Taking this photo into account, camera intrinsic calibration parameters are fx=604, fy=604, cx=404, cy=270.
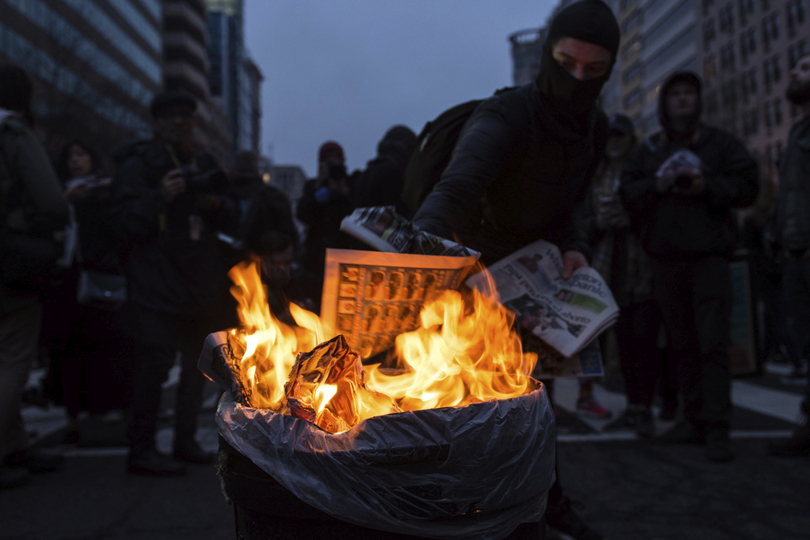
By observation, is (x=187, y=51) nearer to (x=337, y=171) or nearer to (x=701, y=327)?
(x=337, y=171)

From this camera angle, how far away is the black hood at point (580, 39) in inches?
76.4

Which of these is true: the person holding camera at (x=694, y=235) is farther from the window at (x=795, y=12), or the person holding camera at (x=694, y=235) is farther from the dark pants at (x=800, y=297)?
the window at (x=795, y=12)

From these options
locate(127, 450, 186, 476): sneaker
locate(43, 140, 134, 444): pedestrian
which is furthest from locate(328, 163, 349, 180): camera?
locate(127, 450, 186, 476): sneaker

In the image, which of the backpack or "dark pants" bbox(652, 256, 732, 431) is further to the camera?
"dark pants" bbox(652, 256, 732, 431)

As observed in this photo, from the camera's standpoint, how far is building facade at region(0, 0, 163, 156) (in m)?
20.4

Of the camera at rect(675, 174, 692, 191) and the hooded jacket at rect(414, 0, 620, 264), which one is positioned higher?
the camera at rect(675, 174, 692, 191)

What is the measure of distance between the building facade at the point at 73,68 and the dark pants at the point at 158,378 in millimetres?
2848

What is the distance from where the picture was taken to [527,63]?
10431 cm

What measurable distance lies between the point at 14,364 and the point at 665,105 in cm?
410

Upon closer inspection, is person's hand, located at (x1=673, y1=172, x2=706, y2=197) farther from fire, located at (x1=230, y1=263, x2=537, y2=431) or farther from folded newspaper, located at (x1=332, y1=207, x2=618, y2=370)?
fire, located at (x1=230, y1=263, x2=537, y2=431)

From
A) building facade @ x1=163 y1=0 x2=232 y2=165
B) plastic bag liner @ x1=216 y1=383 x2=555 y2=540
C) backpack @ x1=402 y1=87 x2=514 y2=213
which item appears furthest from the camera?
building facade @ x1=163 y1=0 x2=232 y2=165

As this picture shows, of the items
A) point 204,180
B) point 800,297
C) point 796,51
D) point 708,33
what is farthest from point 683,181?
point 708,33

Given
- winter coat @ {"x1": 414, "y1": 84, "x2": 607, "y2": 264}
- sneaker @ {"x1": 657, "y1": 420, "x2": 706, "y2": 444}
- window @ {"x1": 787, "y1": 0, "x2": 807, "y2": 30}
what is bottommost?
sneaker @ {"x1": 657, "y1": 420, "x2": 706, "y2": 444}

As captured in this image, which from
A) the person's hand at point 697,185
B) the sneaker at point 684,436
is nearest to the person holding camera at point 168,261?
the person's hand at point 697,185
